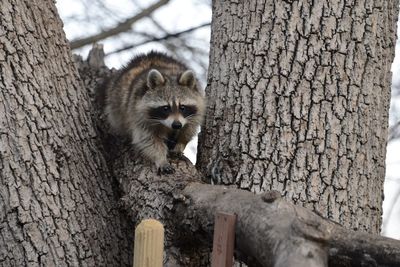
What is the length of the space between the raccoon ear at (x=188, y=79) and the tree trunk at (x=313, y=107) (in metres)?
1.00

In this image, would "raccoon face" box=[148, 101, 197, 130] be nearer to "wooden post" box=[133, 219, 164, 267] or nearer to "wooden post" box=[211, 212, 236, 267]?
"wooden post" box=[211, 212, 236, 267]

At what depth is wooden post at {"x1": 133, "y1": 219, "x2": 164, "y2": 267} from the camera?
2.39 meters

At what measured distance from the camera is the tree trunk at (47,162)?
10.7ft

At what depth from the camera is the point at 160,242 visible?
7.95ft

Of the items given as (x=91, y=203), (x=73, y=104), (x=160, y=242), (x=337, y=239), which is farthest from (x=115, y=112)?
(x=337, y=239)

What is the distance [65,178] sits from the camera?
3396 millimetres

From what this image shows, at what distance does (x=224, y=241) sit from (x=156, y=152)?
1.40 meters

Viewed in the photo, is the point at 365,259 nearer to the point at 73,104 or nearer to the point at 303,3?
the point at 303,3

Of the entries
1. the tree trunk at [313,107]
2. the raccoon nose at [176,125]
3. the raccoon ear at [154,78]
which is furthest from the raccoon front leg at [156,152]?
the raccoon ear at [154,78]

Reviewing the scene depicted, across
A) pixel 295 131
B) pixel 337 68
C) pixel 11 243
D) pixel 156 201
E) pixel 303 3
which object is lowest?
pixel 11 243

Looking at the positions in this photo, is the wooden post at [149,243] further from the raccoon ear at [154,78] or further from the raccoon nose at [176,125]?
the raccoon ear at [154,78]

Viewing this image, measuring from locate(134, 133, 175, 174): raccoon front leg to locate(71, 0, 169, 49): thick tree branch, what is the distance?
2.64 m

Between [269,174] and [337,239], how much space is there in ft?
3.19

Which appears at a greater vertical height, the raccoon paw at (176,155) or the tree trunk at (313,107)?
the tree trunk at (313,107)
